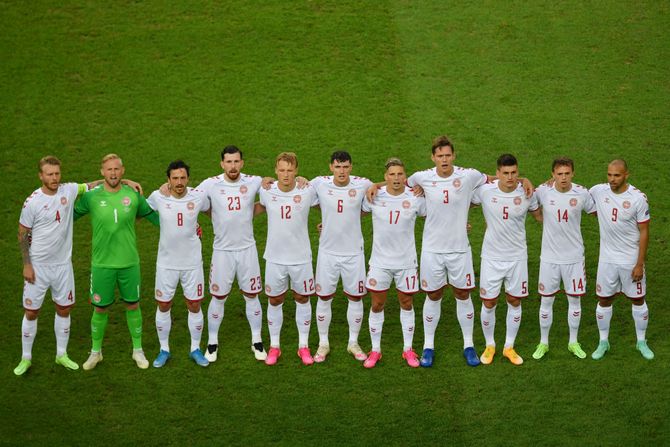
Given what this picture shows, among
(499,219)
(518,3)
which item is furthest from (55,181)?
(518,3)

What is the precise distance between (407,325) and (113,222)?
346 centimetres

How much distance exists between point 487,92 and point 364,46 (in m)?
2.29

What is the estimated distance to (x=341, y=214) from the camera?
39.9 feet

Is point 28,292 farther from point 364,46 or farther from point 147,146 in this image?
point 364,46

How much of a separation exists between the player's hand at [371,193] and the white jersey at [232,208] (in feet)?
4.02

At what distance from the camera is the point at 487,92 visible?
57.9 feet

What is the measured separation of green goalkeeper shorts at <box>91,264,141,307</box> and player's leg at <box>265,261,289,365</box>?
4.80 feet

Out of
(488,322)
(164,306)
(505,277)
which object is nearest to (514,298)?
(505,277)

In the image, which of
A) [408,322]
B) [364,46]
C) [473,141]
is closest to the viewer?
[408,322]

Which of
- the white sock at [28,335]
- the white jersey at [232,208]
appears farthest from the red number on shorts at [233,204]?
the white sock at [28,335]

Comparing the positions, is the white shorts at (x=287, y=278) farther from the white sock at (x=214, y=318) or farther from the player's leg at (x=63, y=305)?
the player's leg at (x=63, y=305)

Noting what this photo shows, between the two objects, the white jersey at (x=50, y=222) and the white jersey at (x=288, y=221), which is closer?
the white jersey at (x=50, y=222)

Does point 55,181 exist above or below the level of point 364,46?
below

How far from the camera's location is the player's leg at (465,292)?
40.1 ft
